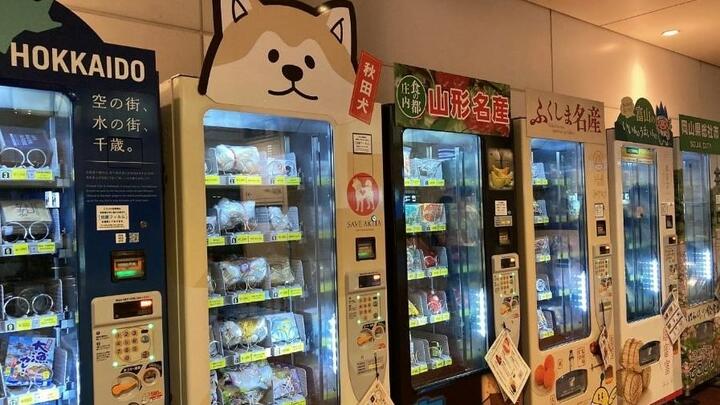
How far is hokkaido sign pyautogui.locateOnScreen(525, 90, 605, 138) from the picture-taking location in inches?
129

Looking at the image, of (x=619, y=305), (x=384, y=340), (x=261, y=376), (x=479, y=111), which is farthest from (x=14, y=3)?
(x=619, y=305)

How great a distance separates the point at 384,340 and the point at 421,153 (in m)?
1.07

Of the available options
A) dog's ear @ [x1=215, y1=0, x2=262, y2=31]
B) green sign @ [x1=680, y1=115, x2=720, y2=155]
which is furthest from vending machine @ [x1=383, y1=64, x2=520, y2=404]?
green sign @ [x1=680, y1=115, x2=720, y2=155]

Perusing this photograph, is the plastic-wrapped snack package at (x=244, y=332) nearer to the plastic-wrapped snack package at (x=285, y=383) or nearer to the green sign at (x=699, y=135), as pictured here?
the plastic-wrapped snack package at (x=285, y=383)

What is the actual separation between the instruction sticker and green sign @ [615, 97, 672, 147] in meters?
3.10

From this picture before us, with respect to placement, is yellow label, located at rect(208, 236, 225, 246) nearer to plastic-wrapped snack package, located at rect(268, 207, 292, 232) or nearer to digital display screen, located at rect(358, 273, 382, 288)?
plastic-wrapped snack package, located at rect(268, 207, 292, 232)

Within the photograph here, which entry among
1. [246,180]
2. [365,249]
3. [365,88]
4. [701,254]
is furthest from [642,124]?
[246,180]

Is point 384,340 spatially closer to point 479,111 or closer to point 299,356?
point 299,356

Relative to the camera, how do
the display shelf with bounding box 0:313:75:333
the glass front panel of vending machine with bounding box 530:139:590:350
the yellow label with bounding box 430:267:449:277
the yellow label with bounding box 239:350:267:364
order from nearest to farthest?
the display shelf with bounding box 0:313:75:333, the yellow label with bounding box 239:350:267:364, the yellow label with bounding box 430:267:449:277, the glass front panel of vending machine with bounding box 530:139:590:350

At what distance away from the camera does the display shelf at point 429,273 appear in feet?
9.37

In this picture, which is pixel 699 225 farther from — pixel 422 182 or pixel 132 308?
pixel 132 308

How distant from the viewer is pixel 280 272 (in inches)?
98.9

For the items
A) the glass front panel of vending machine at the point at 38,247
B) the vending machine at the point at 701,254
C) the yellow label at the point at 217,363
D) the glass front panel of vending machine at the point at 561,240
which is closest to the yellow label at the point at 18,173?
the glass front panel of vending machine at the point at 38,247

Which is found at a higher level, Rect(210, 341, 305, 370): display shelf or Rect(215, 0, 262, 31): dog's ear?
Rect(215, 0, 262, 31): dog's ear
